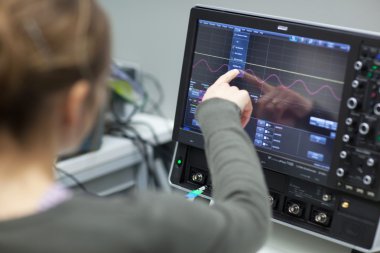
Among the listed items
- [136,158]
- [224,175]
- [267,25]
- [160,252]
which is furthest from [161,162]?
[160,252]

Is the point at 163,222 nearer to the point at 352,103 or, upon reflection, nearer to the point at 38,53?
the point at 38,53

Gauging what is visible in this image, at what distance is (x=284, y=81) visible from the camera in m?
1.21

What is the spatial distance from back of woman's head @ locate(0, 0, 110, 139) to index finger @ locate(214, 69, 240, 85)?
1.79 ft

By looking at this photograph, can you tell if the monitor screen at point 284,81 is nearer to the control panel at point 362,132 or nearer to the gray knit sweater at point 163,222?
the control panel at point 362,132

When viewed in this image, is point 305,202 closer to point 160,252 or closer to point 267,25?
point 267,25

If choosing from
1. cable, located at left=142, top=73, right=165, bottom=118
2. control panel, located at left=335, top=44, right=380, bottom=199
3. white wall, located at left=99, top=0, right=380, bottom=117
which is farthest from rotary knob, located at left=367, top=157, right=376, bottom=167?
cable, located at left=142, top=73, right=165, bottom=118

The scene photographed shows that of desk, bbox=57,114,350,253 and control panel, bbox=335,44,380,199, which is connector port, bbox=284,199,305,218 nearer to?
control panel, bbox=335,44,380,199

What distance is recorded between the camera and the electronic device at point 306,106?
44.7 inches

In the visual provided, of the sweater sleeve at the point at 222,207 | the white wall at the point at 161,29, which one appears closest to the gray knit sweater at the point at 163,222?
the sweater sleeve at the point at 222,207

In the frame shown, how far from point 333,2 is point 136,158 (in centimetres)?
80

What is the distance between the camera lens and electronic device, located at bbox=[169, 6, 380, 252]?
3.72ft

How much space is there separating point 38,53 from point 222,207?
357 millimetres

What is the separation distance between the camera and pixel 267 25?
47.8 inches

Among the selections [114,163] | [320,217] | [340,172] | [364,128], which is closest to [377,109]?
[364,128]
